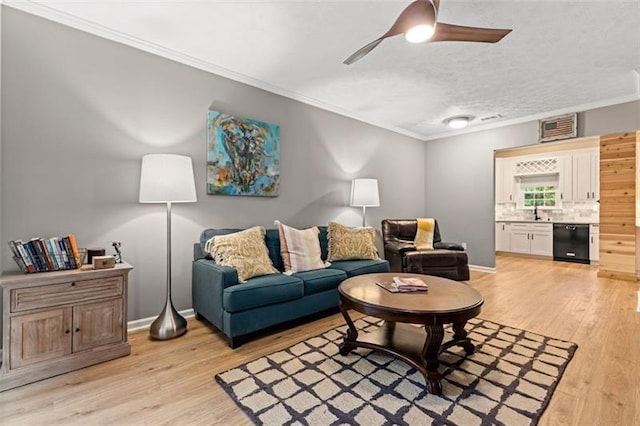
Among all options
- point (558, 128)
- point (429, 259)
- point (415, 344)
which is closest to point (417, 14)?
point (415, 344)

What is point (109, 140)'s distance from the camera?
8.25ft

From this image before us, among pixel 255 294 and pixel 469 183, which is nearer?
pixel 255 294

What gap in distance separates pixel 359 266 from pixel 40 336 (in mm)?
2570

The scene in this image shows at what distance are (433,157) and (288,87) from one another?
139 inches

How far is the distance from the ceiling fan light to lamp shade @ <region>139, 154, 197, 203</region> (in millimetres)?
1942

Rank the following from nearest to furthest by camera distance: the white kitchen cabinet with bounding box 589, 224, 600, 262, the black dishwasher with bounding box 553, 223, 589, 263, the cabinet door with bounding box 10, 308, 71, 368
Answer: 1. the cabinet door with bounding box 10, 308, 71, 368
2. the white kitchen cabinet with bounding box 589, 224, 600, 262
3. the black dishwasher with bounding box 553, 223, 589, 263

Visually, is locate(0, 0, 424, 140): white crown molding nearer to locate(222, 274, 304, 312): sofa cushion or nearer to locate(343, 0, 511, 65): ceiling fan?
locate(343, 0, 511, 65): ceiling fan

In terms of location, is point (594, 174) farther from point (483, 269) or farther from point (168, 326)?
point (168, 326)

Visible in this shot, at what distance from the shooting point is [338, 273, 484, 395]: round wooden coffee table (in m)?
1.77

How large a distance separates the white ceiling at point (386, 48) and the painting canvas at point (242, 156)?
53cm

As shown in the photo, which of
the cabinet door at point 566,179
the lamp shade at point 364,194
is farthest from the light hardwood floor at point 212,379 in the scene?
the cabinet door at point 566,179

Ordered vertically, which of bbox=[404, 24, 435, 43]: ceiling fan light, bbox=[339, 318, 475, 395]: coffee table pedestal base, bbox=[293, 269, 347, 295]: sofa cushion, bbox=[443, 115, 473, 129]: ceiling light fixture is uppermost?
bbox=[443, 115, 473, 129]: ceiling light fixture

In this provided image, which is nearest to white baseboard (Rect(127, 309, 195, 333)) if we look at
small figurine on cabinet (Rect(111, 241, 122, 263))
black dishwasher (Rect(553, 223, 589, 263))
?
small figurine on cabinet (Rect(111, 241, 122, 263))

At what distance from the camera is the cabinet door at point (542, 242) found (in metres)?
6.24
